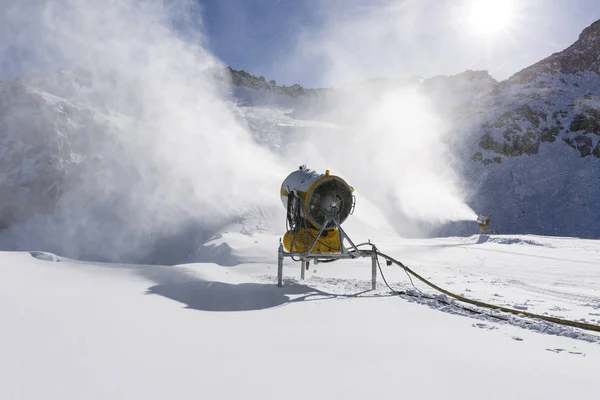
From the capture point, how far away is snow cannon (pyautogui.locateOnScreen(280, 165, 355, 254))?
1115 cm

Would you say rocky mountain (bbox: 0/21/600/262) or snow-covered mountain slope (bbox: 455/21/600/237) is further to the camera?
snow-covered mountain slope (bbox: 455/21/600/237)

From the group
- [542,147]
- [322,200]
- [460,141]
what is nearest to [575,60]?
[542,147]

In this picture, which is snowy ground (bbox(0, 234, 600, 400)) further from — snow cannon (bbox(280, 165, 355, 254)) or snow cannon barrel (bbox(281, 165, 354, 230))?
snow cannon barrel (bbox(281, 165, 354, 230))

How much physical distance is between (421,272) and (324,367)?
1093 cm

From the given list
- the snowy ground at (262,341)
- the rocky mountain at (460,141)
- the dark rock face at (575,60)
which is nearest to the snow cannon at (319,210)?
the snowy ground at (262,341)

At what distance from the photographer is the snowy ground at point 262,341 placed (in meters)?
3.18

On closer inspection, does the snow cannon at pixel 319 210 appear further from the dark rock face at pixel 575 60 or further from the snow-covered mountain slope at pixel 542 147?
the dark rock face at pixel 575 60

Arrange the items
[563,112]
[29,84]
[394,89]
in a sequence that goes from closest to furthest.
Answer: [29,84], [563,112], [394,89]

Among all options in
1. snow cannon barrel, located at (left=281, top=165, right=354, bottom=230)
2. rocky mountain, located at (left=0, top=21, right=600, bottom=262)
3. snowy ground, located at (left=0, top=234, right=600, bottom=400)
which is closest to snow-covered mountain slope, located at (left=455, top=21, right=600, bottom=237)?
rocky mountain, located at (left=0, top=21, right=600, bottom=262)

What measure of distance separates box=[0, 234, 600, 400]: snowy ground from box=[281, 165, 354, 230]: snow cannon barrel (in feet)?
7.15

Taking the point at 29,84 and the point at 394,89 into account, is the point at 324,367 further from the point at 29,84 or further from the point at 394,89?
the point at 394,89

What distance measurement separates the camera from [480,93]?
276 feet

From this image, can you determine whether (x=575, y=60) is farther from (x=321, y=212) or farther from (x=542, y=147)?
(x=321, y=212)

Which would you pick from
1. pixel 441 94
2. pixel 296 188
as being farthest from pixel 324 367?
pixel 441 94
